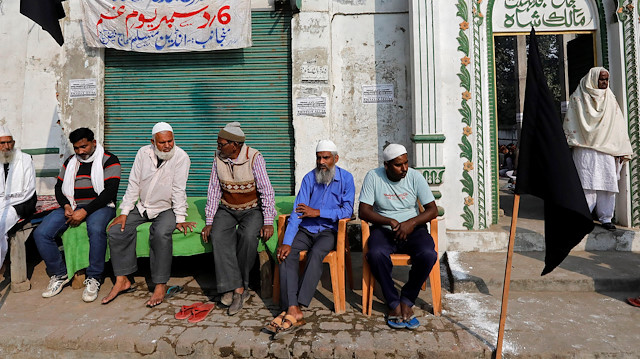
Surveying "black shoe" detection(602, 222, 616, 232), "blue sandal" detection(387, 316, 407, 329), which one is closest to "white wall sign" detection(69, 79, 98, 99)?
"blue sandal" detection(387, 316, 407, 329)

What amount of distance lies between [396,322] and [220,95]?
12.3 ft

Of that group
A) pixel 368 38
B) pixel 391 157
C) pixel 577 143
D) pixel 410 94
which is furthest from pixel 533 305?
pixel 368 38

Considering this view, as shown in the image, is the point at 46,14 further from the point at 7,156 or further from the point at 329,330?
the point at 329,330

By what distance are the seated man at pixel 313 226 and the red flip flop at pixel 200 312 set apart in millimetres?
659

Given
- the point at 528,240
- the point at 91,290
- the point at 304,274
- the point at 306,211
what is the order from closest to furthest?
the point at 304,274
the point at 306,211
the point at 91,290
the point at 528,240

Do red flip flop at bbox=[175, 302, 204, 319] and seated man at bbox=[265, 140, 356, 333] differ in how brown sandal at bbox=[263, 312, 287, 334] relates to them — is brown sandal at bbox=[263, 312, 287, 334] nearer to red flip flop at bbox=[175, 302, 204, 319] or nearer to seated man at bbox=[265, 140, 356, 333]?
seated man at bbox=[265, 140, 356, 333]

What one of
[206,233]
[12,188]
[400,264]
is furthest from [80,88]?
[400,264]

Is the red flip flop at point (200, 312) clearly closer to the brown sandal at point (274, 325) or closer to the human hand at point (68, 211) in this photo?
the brown sandal at point (274, 325)

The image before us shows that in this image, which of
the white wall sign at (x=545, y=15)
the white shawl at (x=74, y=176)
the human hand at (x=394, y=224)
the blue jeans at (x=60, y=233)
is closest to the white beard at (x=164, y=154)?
the white shawl at (x=74, y=176)

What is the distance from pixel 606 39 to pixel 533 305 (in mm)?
3410

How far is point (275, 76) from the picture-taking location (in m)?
5.79

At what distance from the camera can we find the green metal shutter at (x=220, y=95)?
5781 mm

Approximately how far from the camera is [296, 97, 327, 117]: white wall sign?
5.57 m

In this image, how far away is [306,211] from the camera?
3.77 metres
